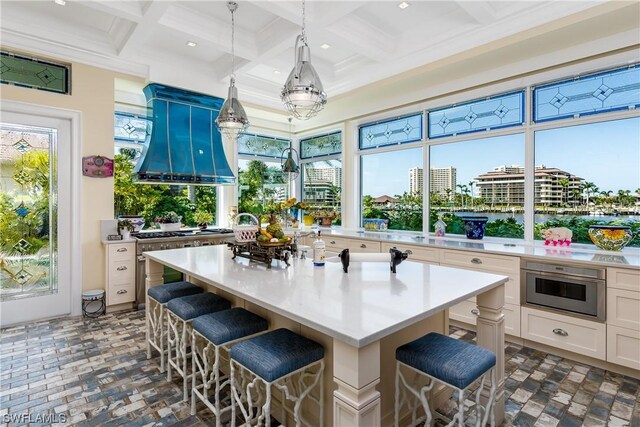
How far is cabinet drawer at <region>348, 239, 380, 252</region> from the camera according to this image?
4.17m

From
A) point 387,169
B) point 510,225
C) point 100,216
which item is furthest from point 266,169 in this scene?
point 510,225

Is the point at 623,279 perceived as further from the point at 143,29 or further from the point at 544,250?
the point at 143,29

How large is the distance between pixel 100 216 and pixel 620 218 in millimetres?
5513

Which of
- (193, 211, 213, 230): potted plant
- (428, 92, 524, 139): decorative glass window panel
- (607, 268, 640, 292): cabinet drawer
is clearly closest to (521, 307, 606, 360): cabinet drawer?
(607, 268, 640, 292): cabinet drawer

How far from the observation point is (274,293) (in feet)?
5.32

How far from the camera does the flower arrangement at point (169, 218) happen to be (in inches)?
184

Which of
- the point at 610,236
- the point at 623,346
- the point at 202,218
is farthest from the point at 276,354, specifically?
the point at 202,218

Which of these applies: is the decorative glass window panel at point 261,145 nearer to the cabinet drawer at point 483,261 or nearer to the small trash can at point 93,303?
the small trash can at point 93,303

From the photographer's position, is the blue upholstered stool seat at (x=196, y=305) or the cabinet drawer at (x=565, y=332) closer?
the blue upholstered stool seat at (x=196, y=305)

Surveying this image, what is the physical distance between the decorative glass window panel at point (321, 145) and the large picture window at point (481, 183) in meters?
1.78

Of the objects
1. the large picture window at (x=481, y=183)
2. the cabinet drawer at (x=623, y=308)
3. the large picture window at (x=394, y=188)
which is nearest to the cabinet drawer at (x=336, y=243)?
the large picture window at (x=394, y=188)

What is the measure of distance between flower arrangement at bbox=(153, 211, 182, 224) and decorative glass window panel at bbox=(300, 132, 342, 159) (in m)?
2.69

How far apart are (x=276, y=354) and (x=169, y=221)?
3.79 meters

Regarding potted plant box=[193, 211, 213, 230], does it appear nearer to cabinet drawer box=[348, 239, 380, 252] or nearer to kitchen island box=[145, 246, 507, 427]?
cabinet drawer box=[348, 239, 380, 252]
